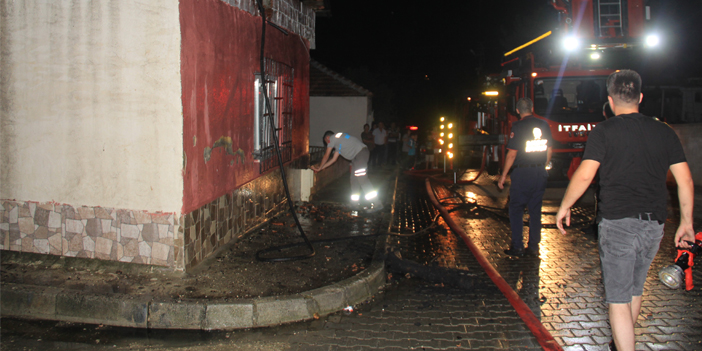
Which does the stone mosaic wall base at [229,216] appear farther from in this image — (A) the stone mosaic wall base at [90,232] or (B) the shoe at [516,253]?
(B) the shoe at [516,253]

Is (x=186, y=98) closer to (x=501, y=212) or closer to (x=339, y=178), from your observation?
(x=501, y=212)

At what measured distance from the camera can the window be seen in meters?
7.57

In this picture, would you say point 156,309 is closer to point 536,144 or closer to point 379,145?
point 536,144

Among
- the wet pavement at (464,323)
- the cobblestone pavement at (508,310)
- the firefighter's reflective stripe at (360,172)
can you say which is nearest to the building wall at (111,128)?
the wet pavement at (464,323)

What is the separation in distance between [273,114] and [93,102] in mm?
3261

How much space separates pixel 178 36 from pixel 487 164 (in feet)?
33.7

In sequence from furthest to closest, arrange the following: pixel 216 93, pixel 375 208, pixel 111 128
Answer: pixel 375 208, pixel 216 93, pixel 111 128

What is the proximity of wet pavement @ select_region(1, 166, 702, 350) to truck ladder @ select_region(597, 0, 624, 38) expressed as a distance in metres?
5.43

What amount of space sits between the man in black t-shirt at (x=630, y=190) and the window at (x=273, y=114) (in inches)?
181

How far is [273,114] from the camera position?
7.98 metres

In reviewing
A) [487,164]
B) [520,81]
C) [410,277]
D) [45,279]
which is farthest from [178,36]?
[487,164]

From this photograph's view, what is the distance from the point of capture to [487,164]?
1346cm

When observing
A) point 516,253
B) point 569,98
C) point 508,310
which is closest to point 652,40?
point 569,98

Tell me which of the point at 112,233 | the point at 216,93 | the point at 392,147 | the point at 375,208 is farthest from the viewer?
the point at 392,147
